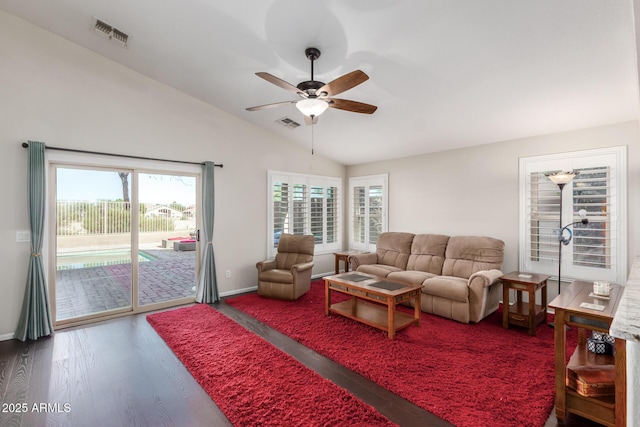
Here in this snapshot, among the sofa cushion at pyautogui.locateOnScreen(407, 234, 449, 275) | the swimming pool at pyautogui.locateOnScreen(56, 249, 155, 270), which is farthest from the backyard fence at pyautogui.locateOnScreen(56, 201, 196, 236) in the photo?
the sofa cushion at pyautogui.locateOnScreen(407, 234, 449, 275)

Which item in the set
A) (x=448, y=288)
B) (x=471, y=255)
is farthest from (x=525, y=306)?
(x=448, y=288)

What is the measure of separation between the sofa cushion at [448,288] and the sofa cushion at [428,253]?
572mm

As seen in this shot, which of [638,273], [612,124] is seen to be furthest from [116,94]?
[612,124]

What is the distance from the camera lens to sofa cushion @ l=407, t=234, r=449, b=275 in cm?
490

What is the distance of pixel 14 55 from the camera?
11.5ft

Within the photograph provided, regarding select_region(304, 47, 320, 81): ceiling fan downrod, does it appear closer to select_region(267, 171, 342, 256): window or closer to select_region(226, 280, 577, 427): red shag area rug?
select_region(267, 171, 342, 256): window

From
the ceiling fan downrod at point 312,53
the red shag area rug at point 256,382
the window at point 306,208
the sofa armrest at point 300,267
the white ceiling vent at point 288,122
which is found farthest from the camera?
the window at point 306,208

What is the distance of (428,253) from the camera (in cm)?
505

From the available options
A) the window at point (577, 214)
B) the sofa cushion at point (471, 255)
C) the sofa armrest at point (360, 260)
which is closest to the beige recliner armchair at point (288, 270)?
the sofa armrest at point (360, 260)

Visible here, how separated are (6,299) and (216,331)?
2399 mm

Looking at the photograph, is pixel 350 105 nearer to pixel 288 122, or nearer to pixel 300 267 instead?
pixel 288 122

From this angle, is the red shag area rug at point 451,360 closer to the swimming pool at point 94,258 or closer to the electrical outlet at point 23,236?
the swimming pool at point 94,258

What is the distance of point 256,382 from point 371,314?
1827 millimetres

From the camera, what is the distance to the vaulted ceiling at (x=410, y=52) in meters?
2.48
